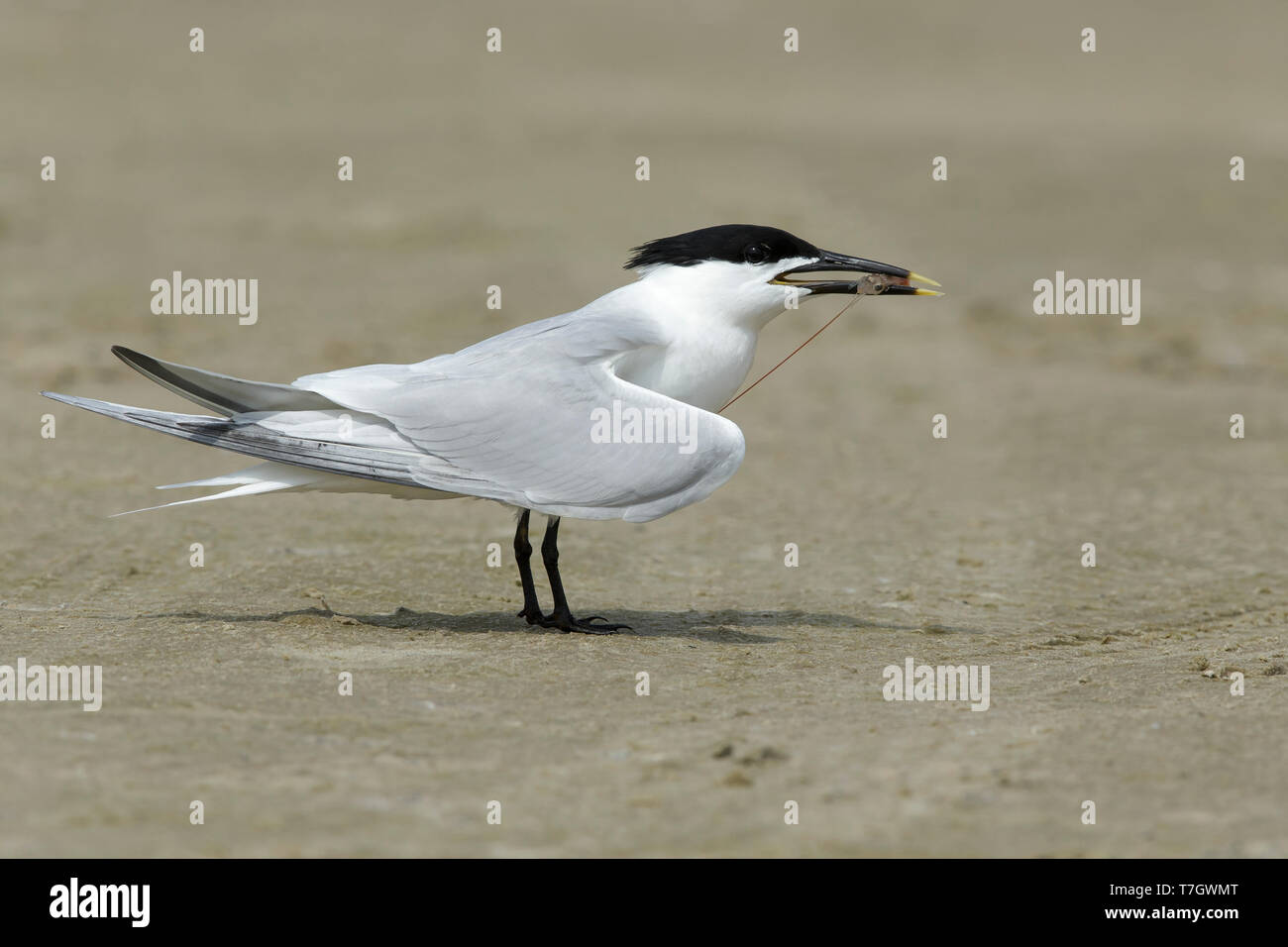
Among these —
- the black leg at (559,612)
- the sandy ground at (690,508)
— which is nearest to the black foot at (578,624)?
the black leg at (559,612)

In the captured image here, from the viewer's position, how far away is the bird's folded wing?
18.3ft

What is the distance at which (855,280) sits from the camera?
6195mm

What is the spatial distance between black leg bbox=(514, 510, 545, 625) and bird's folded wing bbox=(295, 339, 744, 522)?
0.44 m

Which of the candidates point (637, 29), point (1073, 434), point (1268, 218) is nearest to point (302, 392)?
point (1073, 434)

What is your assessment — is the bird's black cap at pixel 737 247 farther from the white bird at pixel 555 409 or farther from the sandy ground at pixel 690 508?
the sandy ground at pixel 690 508

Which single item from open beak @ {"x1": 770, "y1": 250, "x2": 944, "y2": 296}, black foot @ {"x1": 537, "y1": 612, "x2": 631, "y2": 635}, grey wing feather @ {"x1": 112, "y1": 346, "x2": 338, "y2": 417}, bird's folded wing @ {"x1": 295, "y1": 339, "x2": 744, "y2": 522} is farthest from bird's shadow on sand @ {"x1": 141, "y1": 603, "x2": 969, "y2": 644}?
open beak @ {"x1": 770, "y1": 250, "x2": 944, "y2": 296}

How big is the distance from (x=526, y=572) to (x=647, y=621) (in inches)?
23.6

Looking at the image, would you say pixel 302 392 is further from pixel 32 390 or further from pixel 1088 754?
pixel 32 390

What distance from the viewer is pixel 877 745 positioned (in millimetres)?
4328

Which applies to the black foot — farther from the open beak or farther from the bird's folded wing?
the open beak

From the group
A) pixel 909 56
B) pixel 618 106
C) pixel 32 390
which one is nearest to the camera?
pixel 32 390

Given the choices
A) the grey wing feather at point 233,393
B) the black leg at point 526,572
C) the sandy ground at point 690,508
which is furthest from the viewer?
the black leg at point 526,572

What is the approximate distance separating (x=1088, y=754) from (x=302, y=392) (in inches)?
125

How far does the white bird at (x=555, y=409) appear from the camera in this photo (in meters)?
5.60
